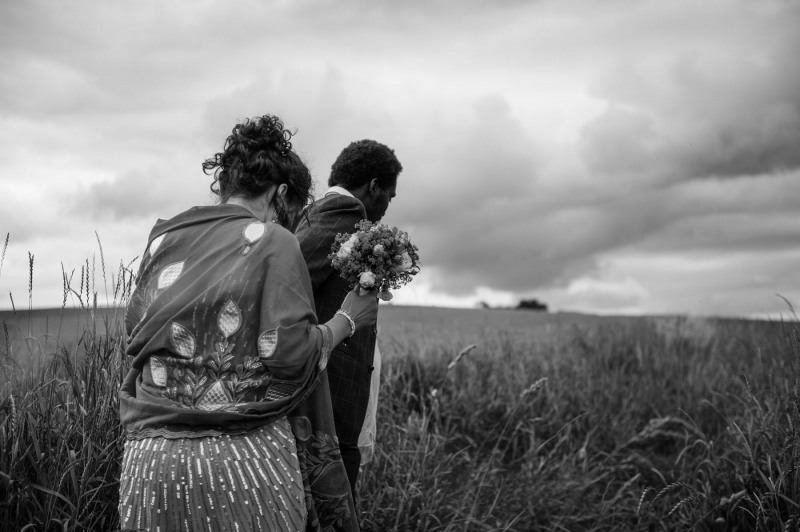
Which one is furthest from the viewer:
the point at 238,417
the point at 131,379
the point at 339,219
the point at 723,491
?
the point at 723,491

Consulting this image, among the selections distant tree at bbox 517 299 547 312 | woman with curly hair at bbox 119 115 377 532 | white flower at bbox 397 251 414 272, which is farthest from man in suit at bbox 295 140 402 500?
distant tree at bbox 517 299 547 312

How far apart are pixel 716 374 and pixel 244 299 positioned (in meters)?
7.14

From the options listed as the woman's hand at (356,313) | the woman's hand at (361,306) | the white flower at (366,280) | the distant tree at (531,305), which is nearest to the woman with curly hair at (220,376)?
the woman's hand at (356,313)

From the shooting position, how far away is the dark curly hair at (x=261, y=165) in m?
2.59

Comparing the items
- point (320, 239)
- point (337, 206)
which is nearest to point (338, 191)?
point (337, 206)

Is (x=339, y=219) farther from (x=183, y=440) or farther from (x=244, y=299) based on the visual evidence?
(x=183, y=440)

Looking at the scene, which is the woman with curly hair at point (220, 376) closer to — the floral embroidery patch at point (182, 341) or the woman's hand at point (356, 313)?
the floral embroidery patch at point (182, 341)

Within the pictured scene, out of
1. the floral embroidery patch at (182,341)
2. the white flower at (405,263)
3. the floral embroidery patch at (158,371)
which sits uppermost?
the white flower at (405,263)

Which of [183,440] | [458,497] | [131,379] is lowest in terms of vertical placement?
[458,497]

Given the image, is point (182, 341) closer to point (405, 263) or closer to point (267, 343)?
point (267, 343)

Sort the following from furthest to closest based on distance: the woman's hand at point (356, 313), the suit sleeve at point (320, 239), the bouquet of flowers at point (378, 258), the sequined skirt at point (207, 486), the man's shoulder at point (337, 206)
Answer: the man's shoulder at point (337, 206) < the suit sleeve at point (320, 239) < the bouquet of flowers at point (378, 258) < the woman's hand at point (356, 313) < the sequined skirt at point (207, 486)

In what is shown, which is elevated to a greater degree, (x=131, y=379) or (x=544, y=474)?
(x=131, y=379)

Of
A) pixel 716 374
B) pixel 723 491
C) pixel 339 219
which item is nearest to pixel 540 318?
pixel 716 374

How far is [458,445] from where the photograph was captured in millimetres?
6195
